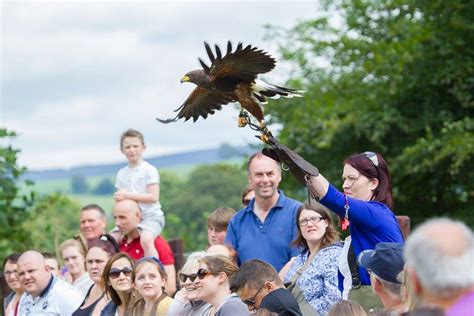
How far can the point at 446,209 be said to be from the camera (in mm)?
15383

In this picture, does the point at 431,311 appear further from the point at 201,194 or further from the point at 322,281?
the point at 201,194

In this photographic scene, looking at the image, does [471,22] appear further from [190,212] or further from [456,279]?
[190,212]

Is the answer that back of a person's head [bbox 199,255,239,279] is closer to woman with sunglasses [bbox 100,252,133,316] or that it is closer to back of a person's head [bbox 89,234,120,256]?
woman with sunglasses [bbox 100,252,133,316]

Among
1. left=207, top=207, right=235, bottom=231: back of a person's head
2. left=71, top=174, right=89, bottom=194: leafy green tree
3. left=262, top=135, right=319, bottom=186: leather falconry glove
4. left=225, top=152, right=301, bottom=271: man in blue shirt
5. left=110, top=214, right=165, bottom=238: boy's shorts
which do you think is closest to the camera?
left=262, top=135, right=319, bottom=186: leather falconry glove

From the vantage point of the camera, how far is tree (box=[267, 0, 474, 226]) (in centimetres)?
1430

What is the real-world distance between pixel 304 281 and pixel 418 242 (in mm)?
3596

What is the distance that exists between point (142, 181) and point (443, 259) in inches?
267

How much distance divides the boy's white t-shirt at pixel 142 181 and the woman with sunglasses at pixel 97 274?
0.61 m

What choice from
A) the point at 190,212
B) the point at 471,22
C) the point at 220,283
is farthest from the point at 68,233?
the point at 190,212

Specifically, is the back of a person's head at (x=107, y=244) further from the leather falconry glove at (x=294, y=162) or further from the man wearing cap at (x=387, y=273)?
the man wearing cap at (x=387, y=273)

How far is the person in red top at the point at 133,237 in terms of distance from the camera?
29.5 feet

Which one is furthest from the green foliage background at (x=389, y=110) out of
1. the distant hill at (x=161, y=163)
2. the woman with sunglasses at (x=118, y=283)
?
the distant hill at (x=161, y=163)

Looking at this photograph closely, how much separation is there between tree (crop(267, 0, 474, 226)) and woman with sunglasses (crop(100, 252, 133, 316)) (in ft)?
21.8

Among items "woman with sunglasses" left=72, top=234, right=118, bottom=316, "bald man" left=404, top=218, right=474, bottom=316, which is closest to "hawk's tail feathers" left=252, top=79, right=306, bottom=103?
"woman with sunglasses" left=72, top=234, right=118, bottom=316
